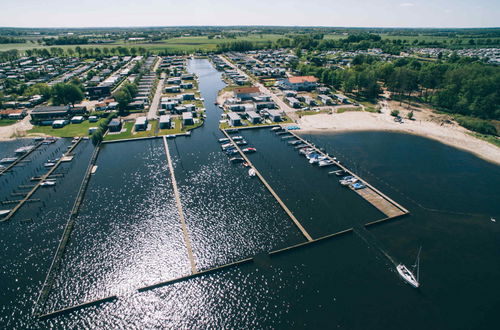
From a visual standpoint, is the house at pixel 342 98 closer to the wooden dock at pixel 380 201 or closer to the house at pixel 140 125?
the wooden dock at pixel 380 201

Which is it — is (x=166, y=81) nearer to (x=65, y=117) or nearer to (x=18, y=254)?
(x=65, y=117)

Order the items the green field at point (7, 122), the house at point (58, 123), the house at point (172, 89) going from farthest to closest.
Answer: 1. the house at point (172, 89)
2. the green field at point (7, 122)
3. the house at point (58, 123)

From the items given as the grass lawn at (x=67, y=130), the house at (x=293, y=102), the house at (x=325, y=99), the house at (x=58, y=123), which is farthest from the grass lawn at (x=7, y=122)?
the house at (x=325, y=99)

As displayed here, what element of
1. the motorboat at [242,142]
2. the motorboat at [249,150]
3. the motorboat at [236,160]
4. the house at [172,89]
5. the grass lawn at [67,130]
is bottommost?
the motorboat at [236,160]

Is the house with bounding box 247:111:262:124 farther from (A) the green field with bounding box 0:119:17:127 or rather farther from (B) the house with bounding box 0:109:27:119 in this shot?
(B) the house with bounding box 0:109:27:119

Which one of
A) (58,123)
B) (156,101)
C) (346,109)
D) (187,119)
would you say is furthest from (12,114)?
(346,109)

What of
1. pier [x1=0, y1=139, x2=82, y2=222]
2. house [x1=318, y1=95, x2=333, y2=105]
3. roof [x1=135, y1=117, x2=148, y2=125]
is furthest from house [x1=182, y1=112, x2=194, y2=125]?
house [x1=318, y1=95, x2=333, y2=105]

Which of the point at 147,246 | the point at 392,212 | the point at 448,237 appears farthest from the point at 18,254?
the point at 448,237

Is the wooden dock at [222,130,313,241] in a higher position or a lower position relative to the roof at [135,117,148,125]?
lower
